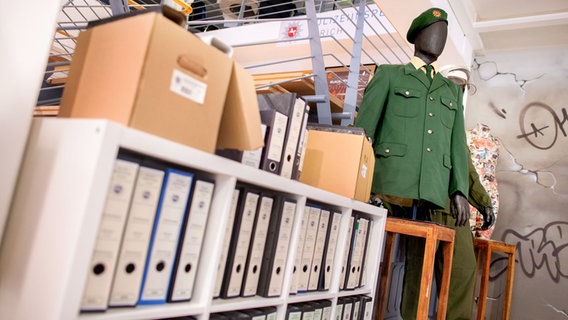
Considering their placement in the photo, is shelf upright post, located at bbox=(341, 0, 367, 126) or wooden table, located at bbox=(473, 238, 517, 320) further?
wooden table, located at bbox=(473, 238, 517, 320)

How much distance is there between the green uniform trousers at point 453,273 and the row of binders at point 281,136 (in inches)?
42.9

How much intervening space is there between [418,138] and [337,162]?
59 centimetres

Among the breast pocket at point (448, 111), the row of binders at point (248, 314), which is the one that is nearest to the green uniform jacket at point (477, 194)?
the breast pocket at point (448, 111)

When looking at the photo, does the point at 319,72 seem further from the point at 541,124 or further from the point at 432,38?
the point at 541,124

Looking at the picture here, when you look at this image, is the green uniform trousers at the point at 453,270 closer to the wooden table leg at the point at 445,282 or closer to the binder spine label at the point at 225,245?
the wooden table leg at the point at 445,282

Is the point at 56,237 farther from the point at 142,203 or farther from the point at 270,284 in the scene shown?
the point at 270,284

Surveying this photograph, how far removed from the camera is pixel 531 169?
3.58 metres

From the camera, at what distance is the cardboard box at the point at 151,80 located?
0.84m

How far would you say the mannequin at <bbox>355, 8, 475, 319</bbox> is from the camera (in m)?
1.97

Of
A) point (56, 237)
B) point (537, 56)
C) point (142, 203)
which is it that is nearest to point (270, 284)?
point (142, 203)

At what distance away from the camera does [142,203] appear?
0.88 meters

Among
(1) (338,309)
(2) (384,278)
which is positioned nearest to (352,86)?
(2) (384,278)

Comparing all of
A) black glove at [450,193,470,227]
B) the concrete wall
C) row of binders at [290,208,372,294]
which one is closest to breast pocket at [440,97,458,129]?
black glove at [450,193,470,227]

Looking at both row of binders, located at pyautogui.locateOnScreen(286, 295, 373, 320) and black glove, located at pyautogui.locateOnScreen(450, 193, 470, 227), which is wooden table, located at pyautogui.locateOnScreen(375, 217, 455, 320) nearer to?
black glove, located at pyautogui.locateOnScreen(450, 193, 470, 227)
